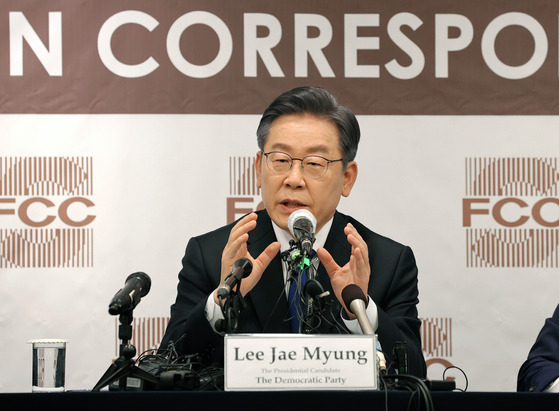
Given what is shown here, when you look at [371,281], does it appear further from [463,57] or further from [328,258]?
[463,57]

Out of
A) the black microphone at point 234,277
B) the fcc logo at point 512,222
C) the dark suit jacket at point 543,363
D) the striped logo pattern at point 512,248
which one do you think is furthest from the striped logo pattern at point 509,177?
the black microphone at point 234,277

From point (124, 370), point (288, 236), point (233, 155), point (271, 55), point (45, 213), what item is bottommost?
point (124, 370)

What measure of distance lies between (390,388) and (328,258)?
53 cm

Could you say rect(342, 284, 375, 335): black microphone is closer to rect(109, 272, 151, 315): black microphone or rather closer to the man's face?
rect(109, 272, 151, 315): black microphone

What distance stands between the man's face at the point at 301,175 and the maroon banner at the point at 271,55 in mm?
816

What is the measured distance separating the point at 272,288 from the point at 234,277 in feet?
2.74

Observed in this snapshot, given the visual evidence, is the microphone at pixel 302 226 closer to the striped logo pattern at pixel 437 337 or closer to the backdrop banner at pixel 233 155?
the backdrop banner at pixel 233 155

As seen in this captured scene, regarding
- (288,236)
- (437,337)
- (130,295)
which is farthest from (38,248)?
(437,337)

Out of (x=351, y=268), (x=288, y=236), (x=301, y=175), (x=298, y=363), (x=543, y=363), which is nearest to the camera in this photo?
(x=298, y=363)

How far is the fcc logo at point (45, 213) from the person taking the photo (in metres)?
3.55

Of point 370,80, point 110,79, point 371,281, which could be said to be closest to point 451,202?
point 370,80

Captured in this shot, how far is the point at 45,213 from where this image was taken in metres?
3.56

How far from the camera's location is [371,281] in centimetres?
288

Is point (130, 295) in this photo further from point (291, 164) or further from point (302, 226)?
point (291, 164)
